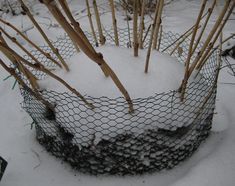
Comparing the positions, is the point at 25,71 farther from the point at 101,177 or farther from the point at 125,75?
the point at 101,177

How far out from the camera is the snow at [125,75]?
929mm

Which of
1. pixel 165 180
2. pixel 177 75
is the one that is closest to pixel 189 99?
pixel 177 75

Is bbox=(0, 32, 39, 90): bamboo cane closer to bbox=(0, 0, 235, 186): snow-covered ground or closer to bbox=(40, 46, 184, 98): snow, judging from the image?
bbox=(40, 46, 184, 98): snow

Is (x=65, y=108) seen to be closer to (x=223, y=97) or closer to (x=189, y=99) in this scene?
(x=189, y=99)

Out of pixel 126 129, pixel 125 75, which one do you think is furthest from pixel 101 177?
pixel 125 75

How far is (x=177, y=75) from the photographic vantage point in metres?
0.98

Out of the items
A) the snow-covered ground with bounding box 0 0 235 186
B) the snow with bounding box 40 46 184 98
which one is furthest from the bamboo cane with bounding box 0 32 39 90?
the snow-covered ground with bounding box 0 0 235 186

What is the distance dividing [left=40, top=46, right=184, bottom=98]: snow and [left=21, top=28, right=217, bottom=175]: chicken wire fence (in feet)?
0.09

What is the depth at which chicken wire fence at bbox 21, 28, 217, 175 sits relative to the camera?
0.91 m

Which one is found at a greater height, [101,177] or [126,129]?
[126,129]

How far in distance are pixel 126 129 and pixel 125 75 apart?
0.17 m

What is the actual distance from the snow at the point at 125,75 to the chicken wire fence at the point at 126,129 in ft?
0.09

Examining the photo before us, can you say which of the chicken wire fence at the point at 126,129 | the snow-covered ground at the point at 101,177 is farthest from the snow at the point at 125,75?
the snow-covered ground at the point at 101,177

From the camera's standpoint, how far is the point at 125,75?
947 mm
